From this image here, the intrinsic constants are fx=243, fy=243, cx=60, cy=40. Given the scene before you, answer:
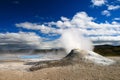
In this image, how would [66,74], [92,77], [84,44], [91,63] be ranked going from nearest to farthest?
1. [92,77]
2. [66,74]
3. [91,63]
4. [84,44]

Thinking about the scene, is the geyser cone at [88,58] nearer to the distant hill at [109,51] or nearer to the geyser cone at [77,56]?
the geyser cone at [77,56]

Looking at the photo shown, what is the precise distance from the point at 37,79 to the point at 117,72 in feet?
24.2

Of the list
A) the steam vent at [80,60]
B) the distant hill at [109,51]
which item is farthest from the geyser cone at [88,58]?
the distant hill at [109,51]

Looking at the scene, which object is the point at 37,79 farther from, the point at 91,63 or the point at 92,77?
the point at 91,63

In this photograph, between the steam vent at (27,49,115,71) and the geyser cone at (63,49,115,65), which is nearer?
the steam vent at (27,49,115,71)

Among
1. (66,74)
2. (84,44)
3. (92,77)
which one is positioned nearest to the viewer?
(92,77)

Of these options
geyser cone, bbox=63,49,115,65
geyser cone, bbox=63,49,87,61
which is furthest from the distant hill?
geyser cone, bbox=63,49,115,65

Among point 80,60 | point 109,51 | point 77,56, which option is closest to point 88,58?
point 80,60

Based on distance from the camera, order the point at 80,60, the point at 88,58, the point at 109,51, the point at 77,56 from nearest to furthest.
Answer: the point at 80,60 < the point at 88,58 < the point at 77,56 < the point at 109,51

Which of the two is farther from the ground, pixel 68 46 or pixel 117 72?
pixel 68 46

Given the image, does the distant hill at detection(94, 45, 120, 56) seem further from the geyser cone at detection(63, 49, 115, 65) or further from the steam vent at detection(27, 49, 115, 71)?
the steam vent at detection(27, 49, 115, 71)

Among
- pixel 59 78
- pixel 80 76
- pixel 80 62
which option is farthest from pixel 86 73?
pixel 80 62

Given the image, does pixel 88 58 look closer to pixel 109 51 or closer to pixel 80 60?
pixel 80 60

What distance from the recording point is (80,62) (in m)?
28.6
